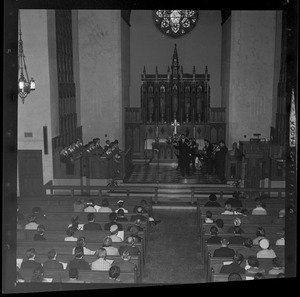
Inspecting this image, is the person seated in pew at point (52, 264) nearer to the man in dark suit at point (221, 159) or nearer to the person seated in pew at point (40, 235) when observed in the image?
the person seated in pew at point (40, 235)

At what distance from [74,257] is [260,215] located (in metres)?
4.66

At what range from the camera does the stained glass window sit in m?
22.6

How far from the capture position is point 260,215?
10.4 meters

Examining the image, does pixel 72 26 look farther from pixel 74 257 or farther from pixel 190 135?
pixel 74 257

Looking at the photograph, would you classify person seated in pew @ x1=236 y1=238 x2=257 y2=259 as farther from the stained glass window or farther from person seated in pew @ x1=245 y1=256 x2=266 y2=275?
the stained glass window

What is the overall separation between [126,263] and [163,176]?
30.5ft

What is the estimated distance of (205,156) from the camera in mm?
16969

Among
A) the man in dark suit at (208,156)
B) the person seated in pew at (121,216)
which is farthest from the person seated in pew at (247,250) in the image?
the man in dark suit at (208,156)

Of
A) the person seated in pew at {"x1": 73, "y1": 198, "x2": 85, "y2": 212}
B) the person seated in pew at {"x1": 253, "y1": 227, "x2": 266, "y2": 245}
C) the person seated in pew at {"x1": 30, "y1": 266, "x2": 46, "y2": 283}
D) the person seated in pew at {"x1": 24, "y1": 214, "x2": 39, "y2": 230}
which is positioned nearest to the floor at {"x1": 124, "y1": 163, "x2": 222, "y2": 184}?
the person seated in pew at {"x1": 73, "y1": 198, "x2": 85, "y2": 212}

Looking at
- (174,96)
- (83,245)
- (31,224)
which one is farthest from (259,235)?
(174,96)

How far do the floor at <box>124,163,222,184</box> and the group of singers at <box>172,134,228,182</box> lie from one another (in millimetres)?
270

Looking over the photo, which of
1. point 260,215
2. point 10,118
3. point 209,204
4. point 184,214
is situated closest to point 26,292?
point 10,118

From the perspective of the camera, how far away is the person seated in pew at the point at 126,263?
7360mm

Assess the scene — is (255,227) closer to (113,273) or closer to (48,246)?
(113,273)
